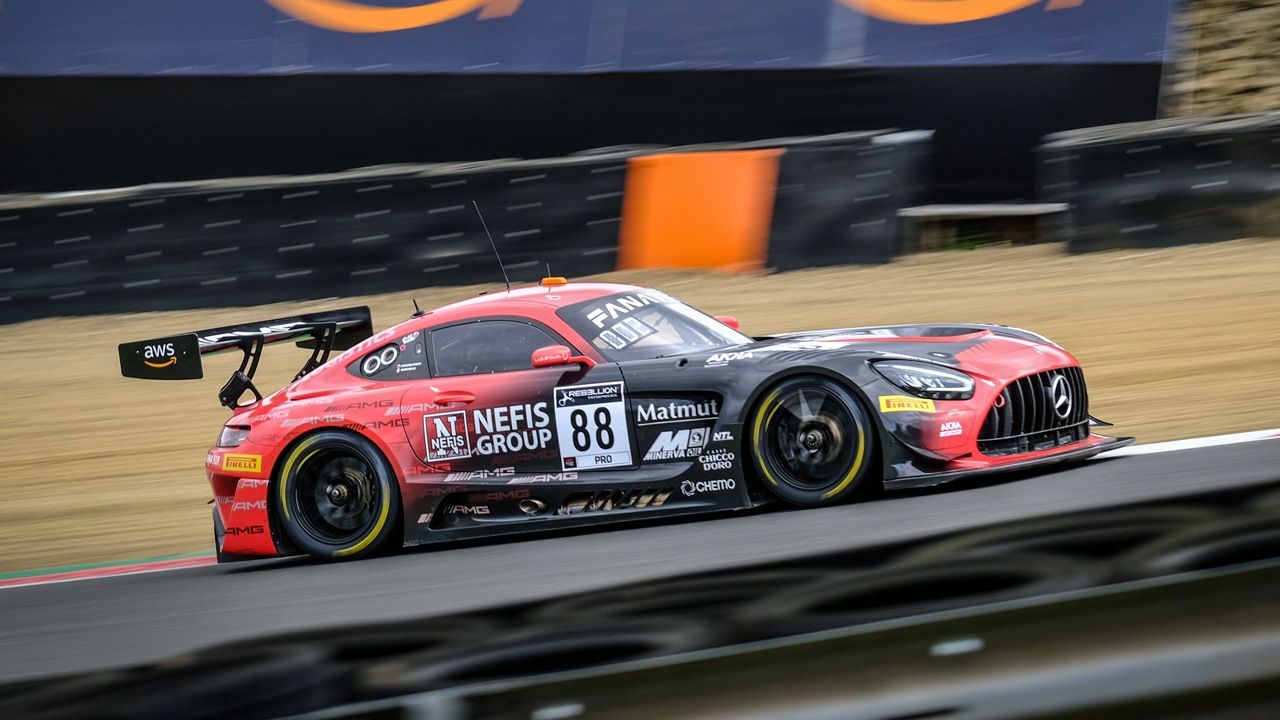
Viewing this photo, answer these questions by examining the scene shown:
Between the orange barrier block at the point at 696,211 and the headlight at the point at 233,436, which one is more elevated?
the orange barrier block at the point at 696,211

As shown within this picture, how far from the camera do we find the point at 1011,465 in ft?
20.6

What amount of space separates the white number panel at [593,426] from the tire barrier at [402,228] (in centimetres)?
592

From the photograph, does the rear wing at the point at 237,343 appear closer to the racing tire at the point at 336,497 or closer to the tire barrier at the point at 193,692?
the racing tire at the point at 336,497

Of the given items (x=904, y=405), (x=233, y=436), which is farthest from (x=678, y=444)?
(x=233, y=436)

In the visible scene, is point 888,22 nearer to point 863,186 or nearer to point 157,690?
point 863,186

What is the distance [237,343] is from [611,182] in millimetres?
5419

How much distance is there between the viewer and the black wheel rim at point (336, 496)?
729 centimetres

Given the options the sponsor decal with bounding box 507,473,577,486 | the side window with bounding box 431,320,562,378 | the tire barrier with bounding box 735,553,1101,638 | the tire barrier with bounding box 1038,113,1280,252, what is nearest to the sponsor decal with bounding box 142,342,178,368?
the side window with bounding box 431,320,562,378

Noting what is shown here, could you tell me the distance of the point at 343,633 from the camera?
100.0 inches

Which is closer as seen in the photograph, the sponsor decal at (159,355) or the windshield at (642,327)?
the windshield at (642,327)

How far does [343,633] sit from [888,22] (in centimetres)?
1277

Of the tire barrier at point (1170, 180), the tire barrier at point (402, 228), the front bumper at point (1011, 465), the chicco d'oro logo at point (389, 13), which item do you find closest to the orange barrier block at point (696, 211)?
the tire barrier at point (402, 228)

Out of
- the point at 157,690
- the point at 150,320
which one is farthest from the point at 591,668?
the point at 150,320

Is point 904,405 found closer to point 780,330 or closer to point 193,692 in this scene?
point 193,692
